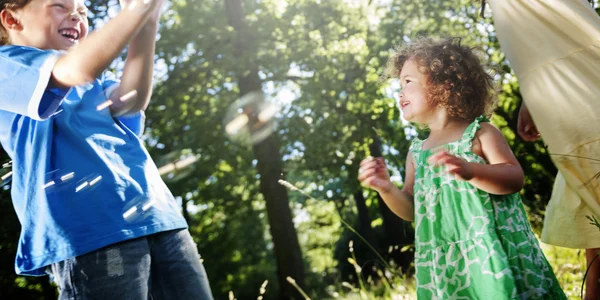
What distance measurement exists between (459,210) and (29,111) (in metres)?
1.52

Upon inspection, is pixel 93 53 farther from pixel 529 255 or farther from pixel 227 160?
pixel 227 160

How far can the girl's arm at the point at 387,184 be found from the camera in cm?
230

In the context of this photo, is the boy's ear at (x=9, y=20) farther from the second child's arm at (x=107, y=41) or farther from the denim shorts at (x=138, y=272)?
the denim shorts at (x=138, y=272)

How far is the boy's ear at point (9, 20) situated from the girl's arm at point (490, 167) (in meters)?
1.39

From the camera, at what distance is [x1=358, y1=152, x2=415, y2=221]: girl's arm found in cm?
230

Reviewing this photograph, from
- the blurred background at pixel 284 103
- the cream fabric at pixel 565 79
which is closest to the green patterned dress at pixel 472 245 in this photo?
the cream fabric at pixel 565 79

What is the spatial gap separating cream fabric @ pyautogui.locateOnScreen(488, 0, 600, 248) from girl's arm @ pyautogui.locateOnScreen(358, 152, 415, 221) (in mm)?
584

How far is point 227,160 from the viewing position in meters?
11.5

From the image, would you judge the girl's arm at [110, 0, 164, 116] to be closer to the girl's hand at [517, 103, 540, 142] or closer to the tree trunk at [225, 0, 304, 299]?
the girl's hand at [517, 103, 540, 142]

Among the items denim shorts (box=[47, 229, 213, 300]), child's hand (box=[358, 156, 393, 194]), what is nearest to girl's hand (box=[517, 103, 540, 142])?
child's hand (box=[358, 156, 393, 194])

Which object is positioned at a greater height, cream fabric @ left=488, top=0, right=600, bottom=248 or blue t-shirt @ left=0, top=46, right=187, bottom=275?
cream fabric @ left=488, top=0, right=600, bottom=248

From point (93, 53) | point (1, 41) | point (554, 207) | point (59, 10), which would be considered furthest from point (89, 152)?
point (554, 207)

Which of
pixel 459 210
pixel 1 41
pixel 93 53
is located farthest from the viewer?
pixel 459 210

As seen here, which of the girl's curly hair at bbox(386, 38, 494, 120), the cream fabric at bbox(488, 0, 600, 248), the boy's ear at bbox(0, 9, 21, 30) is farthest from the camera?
the girl's curly hair at bbox(386, 38, 494, 120)
